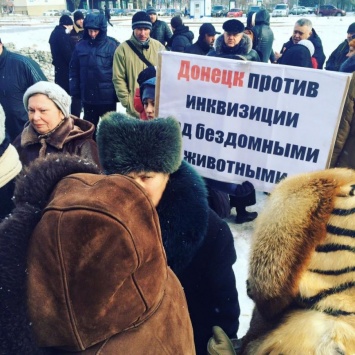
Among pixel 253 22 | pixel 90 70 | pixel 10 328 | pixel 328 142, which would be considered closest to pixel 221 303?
pixel 10 328

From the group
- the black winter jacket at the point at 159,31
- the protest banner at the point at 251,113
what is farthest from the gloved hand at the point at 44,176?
the black winter jacket at the point at 159,31

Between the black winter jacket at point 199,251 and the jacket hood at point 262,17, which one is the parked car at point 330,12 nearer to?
the jacket hood at point 262,17

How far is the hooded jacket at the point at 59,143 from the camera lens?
246 centimetres

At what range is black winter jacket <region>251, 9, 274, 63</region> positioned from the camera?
6.52 m

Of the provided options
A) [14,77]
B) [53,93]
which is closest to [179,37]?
[14,77]

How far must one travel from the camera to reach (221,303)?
5.61 feet

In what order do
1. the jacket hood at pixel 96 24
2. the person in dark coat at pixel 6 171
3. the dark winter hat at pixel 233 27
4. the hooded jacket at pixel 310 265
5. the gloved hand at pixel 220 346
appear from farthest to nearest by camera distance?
the jacket hood at pixel 96 24, the dark winter hat at pixel 233 27, the person in dark coat at pixel 6 171, the gloved hand at pixel 220 346, the hooded jacket at pixel 310 265

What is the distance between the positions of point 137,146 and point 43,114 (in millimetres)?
1294

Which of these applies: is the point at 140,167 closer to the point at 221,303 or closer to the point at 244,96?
the point at 221,303

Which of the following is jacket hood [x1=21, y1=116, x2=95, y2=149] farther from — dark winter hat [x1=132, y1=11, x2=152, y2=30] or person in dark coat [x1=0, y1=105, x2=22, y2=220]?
dark winter hat [x1=132, y1=11, x2=152, y2=30]

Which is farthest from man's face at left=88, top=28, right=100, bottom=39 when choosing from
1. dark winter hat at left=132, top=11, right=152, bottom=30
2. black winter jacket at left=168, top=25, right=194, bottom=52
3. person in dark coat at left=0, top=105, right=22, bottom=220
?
person in dark coat at left=0, top=105, right=22, bottom=220

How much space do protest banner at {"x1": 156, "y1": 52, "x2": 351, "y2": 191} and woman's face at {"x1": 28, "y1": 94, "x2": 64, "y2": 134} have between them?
697 mm

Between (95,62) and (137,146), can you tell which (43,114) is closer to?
(137,146)

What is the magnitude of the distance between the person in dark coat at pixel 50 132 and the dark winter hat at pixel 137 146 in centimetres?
102
